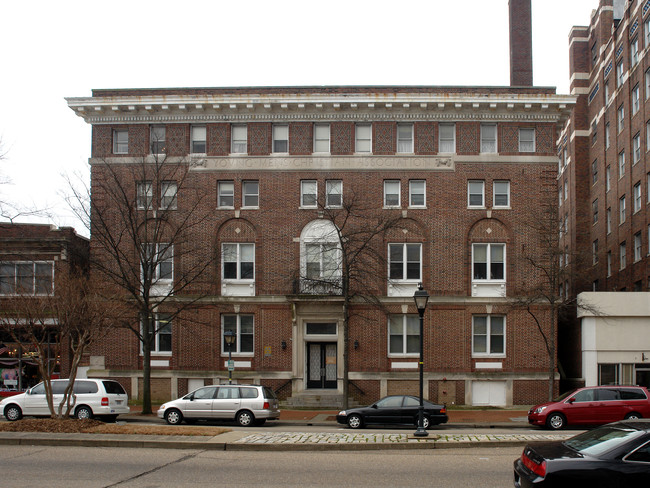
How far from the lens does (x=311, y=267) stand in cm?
3522

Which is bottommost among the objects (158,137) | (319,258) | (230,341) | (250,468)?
(250,468)

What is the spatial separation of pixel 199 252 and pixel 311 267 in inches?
212

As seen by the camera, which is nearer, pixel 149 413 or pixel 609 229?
pixel 149 413

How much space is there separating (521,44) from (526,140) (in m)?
6.46

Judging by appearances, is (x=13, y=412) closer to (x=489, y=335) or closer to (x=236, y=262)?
(x=236, y=262)

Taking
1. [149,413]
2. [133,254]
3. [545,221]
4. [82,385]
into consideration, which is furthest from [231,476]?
[545,221]

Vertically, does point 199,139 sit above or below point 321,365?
above

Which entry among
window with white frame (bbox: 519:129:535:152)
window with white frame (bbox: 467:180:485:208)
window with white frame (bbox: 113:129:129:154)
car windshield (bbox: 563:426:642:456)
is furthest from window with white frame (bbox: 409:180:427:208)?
car windshield (bbox: 563:426:642:456)

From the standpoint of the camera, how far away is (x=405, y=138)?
118ft

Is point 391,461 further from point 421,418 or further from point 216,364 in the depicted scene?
point 216,364

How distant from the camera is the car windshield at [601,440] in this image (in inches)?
406

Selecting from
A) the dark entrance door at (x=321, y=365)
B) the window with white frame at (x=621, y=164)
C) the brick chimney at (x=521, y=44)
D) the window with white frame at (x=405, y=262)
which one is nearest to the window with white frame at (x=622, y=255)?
the window with white frame at (x=621, y=164)

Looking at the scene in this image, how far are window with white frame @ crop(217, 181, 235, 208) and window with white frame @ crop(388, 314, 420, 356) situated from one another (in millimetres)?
9621

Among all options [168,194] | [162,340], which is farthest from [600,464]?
[168,194]
